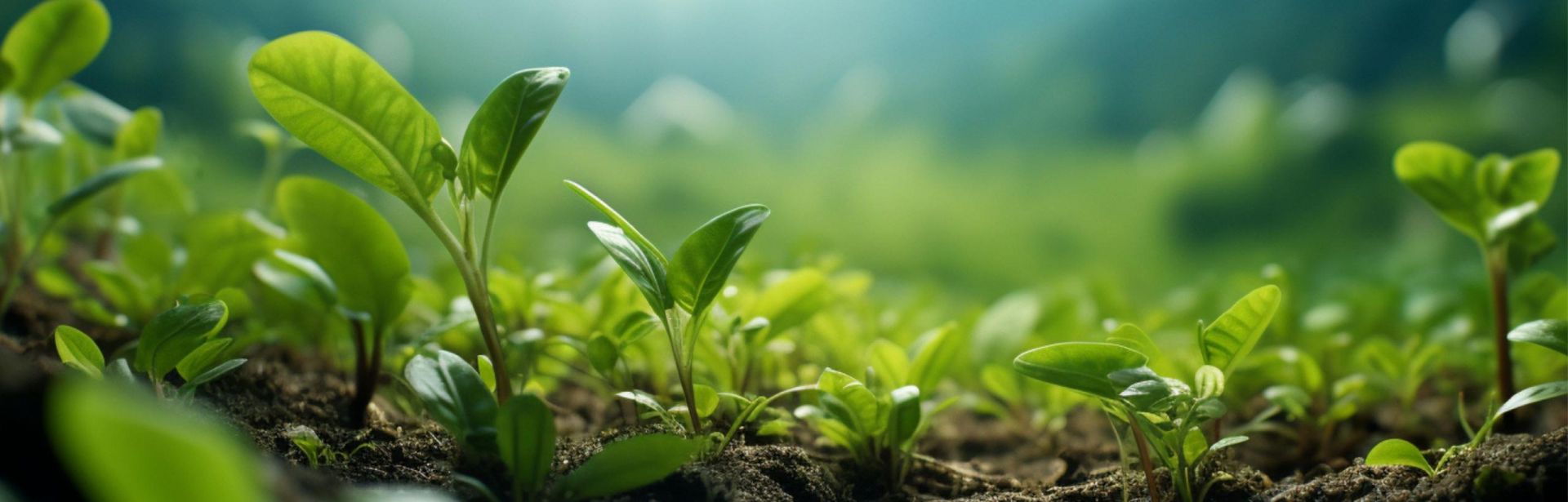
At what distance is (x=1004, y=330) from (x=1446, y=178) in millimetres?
496

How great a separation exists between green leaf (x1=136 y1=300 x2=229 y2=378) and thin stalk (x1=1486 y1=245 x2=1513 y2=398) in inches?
42.5

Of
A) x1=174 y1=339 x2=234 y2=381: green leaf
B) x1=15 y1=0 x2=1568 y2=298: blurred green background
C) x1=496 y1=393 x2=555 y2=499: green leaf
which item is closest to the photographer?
x1=496 y1=393 x2=555 y2=499: green leaf

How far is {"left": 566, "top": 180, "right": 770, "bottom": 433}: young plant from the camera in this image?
2.02 feet

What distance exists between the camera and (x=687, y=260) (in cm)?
62

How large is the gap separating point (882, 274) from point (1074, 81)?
915 mm

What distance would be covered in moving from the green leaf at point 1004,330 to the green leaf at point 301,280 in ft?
2.40

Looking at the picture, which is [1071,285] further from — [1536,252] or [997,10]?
[997,10]

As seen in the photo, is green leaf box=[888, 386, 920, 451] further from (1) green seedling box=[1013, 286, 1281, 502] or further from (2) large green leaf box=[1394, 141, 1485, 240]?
(2) large green leaf box=[1394, 141, 1485, 240]

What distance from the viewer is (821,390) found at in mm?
721

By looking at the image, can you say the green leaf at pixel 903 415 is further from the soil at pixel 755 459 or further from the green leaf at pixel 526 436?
the green leaf at pixel 526 436

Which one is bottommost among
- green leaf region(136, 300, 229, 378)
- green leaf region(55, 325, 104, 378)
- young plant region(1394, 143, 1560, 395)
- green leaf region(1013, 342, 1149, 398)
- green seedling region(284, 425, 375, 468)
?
green seedling region(284, 425, 375, 468)

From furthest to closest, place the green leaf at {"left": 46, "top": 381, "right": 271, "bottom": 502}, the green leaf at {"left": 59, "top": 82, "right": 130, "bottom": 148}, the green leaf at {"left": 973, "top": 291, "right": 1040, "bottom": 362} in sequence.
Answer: the green leaf at {"left": 973, "top": 291, "right": 1040, "bottom": 362}, the green leaf at {"left": 59, "top": 82, "right": 130, "bottom": 148}, the green leaf at {"left": 46, "top": 381, "right": 271, "bottom": 502}

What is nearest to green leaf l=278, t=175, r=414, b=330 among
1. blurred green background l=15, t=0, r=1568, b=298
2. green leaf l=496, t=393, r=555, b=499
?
green leaf l=496, t=393, r=555, b=499

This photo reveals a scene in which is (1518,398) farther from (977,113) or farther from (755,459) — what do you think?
(977,113)
